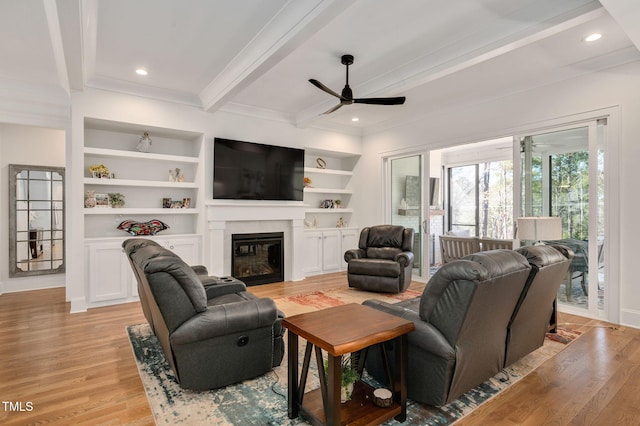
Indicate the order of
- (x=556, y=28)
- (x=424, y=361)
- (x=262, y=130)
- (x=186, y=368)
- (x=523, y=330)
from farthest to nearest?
(x=262, y=130) → (x=556, y=28) → (x=523, y=330) → (x=186, y=368) → (x=424, y=361)

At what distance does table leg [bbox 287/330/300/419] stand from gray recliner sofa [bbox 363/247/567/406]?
616 millimetres

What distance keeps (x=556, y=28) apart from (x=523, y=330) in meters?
2.46

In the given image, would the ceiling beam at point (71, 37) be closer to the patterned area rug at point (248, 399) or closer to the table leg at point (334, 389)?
the patterned area rug at point (248, 399)

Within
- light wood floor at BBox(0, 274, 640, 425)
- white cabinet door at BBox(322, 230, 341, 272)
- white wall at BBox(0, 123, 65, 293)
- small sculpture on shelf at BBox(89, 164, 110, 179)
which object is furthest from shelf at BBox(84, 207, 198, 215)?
white cabinet door at BBox(322, 230, 341, 272)

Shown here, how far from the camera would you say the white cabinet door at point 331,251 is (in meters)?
6.58

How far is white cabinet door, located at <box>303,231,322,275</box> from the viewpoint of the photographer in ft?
20.8

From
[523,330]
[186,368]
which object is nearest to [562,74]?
[523,330]

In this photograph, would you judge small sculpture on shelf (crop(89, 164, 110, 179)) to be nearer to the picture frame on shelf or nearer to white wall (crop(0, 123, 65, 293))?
the picture frame on shelf

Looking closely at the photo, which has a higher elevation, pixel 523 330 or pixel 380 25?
pixel 380 25

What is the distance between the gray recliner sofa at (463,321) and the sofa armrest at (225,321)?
819 millimetres

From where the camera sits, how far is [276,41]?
313 cm

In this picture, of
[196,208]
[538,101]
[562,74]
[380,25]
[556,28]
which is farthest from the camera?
[196,208]

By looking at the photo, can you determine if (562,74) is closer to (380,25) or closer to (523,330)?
(380,25)

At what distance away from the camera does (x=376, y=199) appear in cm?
668
